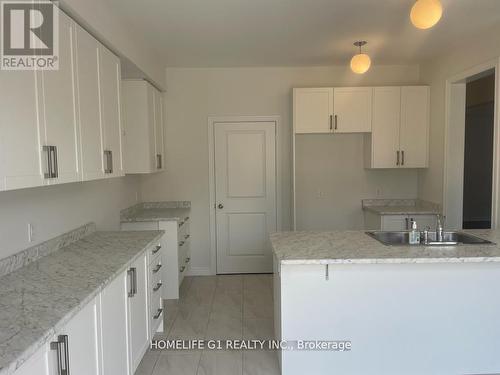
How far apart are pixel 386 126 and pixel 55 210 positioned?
12.4 feet

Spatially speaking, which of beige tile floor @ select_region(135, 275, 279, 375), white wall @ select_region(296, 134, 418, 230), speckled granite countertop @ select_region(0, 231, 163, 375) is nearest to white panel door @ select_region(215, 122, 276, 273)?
beige tile floor @ select_region(135, 275, 279, 375)

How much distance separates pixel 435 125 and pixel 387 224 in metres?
1.32

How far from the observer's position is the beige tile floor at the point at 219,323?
283 centimetres

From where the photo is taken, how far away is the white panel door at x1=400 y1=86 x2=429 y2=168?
15.4 feet

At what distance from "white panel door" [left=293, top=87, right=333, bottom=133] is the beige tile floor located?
2.07 m

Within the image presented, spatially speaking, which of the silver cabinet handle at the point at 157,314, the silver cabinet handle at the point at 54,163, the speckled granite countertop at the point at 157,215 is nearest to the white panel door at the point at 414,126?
the speckled granite countertop at the point at 157,215

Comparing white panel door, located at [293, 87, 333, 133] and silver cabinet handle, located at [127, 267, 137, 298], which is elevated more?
white panel door, located at [293, 87, 333, 133]

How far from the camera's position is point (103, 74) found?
280 cm

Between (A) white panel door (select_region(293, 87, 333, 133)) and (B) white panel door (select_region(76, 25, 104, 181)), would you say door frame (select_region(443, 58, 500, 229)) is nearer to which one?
(A) white panel door (select_region(293, 87, 333, 133))

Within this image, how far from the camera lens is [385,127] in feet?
15.5

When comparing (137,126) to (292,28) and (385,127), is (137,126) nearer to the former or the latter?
(292,28)

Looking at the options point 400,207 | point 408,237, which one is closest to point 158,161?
point 408,237

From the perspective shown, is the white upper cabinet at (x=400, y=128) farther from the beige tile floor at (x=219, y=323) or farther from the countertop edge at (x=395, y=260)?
the countertop edge at (x=395, y=260)

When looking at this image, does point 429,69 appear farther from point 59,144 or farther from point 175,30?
point 59,144
